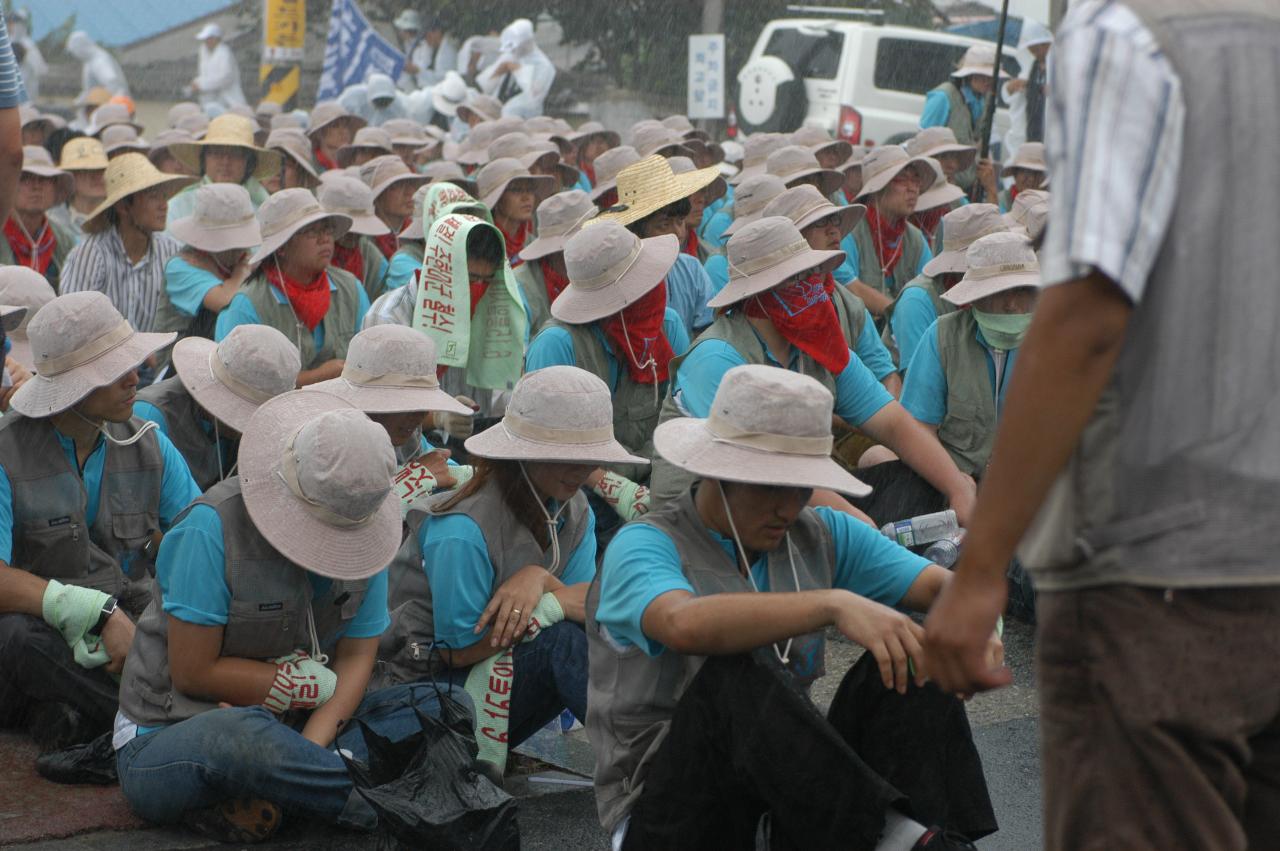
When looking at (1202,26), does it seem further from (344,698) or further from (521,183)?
(521,183)

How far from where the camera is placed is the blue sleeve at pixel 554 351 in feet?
17.9

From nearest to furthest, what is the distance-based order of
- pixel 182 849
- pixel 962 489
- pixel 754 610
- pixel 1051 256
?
pixel 1051 256 < pixel 754 610 < pixel 182 849 < pixel 962 489

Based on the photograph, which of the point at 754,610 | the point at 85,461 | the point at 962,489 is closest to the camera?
the point at 754,610

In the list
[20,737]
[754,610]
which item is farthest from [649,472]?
[754,610]

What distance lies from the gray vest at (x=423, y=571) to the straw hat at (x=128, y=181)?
381 centimetres

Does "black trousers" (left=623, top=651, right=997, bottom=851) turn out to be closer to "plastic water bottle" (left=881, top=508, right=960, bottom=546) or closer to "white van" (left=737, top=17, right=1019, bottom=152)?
"plastic water bottle" (left=881, top=508, right=960, bottom=546)

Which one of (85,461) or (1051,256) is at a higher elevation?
(1051,256)

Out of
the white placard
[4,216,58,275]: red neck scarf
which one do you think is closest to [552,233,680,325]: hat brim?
[4,216,58,275]: red neck scarf

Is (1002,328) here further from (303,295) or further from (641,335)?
(303,295)

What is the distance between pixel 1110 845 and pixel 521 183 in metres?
6.99

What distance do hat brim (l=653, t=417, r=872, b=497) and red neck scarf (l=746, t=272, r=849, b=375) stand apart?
177 centimetres

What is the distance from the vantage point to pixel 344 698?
3930 mm

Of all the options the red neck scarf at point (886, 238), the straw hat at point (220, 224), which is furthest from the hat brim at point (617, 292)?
the red neck scarf at point (886, 238)

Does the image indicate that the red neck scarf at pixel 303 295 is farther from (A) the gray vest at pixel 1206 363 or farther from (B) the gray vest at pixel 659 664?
(A) the gray vest at pixel 1206 363
